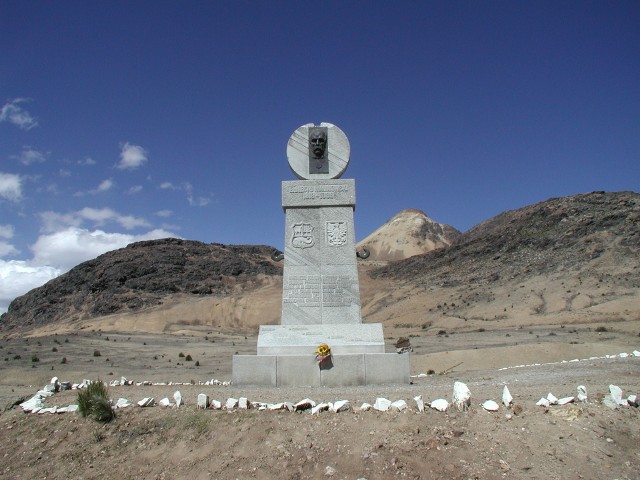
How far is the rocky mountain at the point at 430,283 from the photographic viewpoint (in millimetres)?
36531

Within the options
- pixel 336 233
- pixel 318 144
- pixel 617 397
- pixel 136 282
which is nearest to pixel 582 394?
pixel 617 397

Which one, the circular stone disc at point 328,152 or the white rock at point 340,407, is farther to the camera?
the circular stone disc at point 328,152

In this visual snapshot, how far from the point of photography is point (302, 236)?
1085 cm

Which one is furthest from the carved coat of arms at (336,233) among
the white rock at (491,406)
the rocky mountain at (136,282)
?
the rocky mountain at (136,282)

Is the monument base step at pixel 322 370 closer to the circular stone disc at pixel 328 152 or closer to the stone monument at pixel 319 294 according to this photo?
the stone monument at pixel 319 294

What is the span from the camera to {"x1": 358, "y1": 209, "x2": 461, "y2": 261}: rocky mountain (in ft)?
338

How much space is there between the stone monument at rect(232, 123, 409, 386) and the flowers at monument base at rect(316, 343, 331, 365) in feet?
0.23

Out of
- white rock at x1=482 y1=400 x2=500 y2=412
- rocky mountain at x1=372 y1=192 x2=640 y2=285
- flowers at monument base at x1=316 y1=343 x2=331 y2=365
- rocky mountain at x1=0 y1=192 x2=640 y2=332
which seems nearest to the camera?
white rock at x1=482 y1=400 x2=500 y2=412

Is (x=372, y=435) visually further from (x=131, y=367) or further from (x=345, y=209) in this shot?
(x=131, y=367)

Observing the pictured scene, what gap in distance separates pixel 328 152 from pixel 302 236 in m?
2.04

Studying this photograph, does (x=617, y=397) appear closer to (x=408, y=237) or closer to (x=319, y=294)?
(x=319, y=294)

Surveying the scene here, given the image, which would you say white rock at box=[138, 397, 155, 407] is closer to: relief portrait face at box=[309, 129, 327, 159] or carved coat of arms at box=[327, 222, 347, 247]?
carved coat of arms at box=[327, 222, 347, 247]

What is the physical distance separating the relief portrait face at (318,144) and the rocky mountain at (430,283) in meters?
24.0

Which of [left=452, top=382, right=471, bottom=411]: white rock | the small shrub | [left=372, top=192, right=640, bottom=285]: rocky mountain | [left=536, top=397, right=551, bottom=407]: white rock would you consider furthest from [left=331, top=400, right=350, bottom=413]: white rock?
[left=372, top=192, right=640, bottom=285]: rocky mountain
